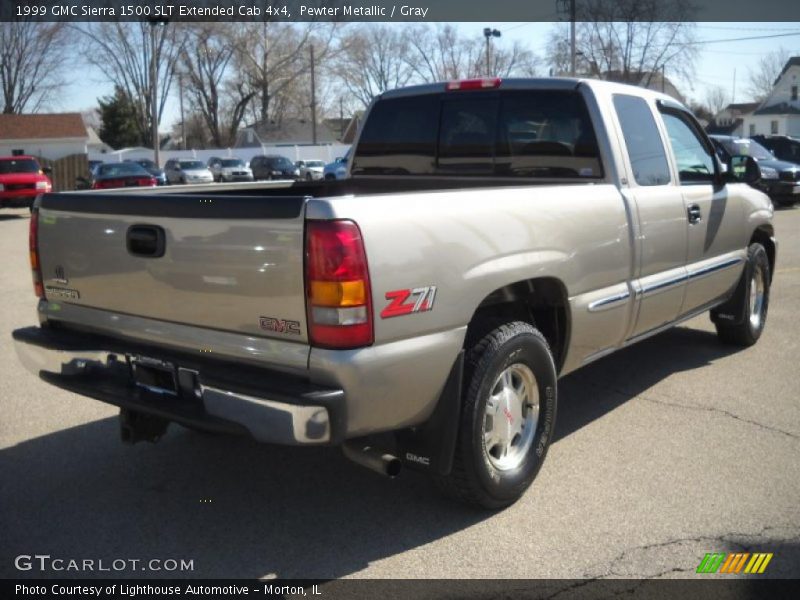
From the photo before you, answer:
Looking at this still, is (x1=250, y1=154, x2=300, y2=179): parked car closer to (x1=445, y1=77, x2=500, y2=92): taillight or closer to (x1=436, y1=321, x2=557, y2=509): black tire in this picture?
(x1=445, y1=77, x2=500, y2=92): taillight

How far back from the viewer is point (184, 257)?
11.1ft

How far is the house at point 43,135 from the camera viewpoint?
61969 millimetres

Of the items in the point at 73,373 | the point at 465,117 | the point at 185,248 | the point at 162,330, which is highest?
the point at 465,117

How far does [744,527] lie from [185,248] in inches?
108

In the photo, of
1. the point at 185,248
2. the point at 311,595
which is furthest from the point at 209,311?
the point at 311,595

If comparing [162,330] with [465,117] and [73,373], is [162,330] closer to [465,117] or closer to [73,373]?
[73,373]

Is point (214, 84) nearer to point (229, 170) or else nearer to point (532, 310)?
point (229, 170)

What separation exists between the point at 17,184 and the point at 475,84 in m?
21.1

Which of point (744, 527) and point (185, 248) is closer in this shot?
point (185, 248)

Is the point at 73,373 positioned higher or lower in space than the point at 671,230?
lower

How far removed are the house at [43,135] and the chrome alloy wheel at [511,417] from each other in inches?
2552

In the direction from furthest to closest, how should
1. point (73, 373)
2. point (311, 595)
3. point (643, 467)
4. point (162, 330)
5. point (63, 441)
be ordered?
point (63, 441)
point (643, 467)
point (73, 373)
point (162, 330)
point (311, 595)

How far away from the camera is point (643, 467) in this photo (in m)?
4.38

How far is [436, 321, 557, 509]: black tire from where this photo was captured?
3.58 metres
